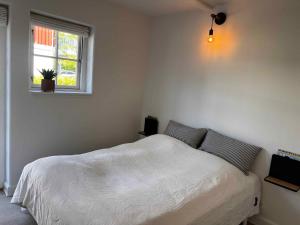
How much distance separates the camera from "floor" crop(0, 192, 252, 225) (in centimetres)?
200

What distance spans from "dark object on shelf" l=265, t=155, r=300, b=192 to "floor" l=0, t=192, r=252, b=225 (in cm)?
223

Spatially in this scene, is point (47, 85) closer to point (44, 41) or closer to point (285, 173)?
point (44, 41)

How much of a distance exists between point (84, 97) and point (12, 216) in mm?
1406

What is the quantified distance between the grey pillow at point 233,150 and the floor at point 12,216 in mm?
1846

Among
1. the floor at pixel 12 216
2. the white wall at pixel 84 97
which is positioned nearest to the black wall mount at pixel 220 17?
the white wall at pixel 84 97

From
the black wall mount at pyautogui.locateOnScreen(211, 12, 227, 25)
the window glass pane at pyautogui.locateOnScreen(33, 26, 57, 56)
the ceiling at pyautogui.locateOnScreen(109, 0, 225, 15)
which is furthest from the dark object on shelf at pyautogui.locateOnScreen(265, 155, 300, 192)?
the window glass pane at pyautogui.locateOnScreen(33, 26, 57, 56)

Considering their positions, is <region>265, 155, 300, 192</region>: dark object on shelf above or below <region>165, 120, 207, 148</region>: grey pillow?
below

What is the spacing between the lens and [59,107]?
8.46ft

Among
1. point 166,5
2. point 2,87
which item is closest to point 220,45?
→ point 166,5

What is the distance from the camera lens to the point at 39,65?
2504 millimetres

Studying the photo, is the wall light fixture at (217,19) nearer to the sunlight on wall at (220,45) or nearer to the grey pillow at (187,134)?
the sunlight on wall at (220,45)

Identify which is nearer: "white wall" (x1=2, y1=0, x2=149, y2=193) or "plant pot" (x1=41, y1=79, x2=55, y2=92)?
"white wall" (x1=2, y1=0, x2=149, y2=193)

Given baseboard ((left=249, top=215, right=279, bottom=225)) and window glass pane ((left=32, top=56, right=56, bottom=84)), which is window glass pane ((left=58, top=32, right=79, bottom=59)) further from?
baseboard ((left=249, top=215, right=279, bottom=225))

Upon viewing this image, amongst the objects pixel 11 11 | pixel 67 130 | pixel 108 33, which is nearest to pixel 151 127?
pixel 67 130
